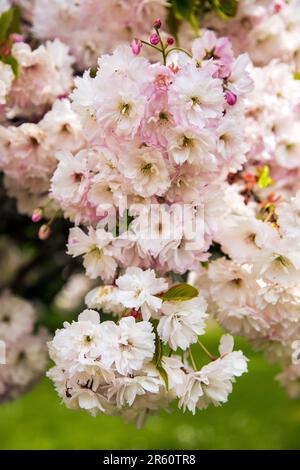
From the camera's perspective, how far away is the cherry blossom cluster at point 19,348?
3.52 m

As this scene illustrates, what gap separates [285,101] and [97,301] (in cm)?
106

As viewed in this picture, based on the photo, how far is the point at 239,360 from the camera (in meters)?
2.11

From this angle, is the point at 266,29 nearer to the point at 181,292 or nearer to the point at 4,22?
the point at 4,22

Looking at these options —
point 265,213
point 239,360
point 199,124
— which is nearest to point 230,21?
point 265,213

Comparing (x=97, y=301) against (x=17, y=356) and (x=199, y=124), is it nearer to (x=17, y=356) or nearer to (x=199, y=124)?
(x=199, y=124)

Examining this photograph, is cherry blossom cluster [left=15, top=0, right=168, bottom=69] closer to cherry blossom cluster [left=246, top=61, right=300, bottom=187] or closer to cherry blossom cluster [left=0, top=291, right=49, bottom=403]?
cherry blossom cluster [left=246, top=61, right=300, bottom=187]

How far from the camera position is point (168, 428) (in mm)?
6168

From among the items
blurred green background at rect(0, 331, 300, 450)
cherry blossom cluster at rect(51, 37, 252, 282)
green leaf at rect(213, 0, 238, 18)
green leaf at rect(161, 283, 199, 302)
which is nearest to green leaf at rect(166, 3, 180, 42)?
green leaf at rect(213, 0, 238, 18)

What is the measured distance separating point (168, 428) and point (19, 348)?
283 cm

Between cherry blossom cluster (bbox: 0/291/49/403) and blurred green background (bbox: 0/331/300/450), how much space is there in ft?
5.82

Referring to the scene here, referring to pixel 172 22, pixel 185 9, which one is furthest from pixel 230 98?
pixel 172 22

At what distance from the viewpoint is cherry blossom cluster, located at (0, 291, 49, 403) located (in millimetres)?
3523

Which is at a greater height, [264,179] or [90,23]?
[90,23]

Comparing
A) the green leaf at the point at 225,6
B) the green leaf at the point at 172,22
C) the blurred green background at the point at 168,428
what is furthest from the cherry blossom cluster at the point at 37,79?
the blurred green background at the point at 168,428
